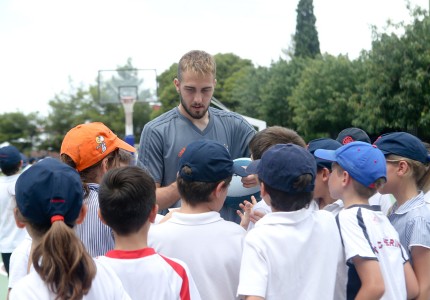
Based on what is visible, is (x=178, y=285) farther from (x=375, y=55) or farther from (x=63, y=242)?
(x=375, y=55)

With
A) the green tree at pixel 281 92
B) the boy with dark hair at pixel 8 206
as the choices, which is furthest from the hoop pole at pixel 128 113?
the boy with dark hair at pixel 8 206

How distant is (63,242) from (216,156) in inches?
35.4

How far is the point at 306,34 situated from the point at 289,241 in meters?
49.8

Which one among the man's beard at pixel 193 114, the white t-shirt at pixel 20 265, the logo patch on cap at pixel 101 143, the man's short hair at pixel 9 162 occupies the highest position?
the man's beard at pixel 193 114

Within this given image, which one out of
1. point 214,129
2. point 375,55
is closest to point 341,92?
point 375,55

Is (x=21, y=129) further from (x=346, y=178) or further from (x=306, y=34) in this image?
(x=346, y=178)

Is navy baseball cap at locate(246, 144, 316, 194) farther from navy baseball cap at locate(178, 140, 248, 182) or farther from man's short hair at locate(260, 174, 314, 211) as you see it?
navy baseball cap at locate(178, 140, 248, 182)

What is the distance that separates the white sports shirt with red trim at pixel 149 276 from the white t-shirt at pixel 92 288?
0.53ft

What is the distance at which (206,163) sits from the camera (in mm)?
2621

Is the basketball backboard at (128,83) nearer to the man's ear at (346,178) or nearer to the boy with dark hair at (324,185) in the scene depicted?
the boy with dark hair at (324,185)

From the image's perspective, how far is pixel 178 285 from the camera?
2.32m

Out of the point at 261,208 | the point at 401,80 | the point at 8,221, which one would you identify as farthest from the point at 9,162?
the point at 401,80

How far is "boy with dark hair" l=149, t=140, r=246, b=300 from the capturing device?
2.56m

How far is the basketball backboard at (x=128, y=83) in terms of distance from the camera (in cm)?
3454
